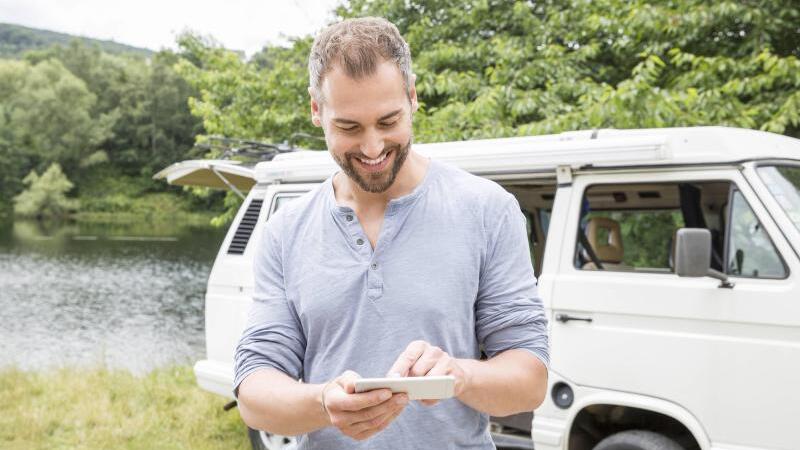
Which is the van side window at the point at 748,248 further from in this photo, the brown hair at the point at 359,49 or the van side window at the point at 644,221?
the brown hair at the point at 359,49

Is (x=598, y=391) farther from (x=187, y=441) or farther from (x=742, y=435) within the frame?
(x=187, y=441)

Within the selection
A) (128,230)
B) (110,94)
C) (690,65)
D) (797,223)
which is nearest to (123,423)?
(797,223)

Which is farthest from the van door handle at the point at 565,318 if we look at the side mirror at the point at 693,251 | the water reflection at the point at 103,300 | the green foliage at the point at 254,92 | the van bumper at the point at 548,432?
the green foliage at the point at 254,92

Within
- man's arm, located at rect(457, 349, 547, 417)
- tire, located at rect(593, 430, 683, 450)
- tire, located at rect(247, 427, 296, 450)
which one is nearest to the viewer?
man's arm, located at rect(457, 349, 547, 417)

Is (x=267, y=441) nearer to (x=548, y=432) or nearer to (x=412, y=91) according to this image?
(x=548, y=432)

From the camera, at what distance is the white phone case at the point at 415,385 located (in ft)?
4.83

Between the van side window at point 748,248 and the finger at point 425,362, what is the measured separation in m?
2.89

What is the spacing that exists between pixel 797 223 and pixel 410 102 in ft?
9.17

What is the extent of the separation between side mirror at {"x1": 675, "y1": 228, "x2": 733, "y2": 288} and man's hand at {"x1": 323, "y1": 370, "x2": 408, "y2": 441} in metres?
2.54

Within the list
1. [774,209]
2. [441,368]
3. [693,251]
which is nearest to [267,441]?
[693,251]

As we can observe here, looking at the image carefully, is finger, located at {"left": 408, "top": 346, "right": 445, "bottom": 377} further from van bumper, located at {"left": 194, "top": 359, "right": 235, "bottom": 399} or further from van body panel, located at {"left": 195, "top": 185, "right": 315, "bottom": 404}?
van bumper, located at {"left": 194, "top": 359, "right": 235, "bottom": 399}

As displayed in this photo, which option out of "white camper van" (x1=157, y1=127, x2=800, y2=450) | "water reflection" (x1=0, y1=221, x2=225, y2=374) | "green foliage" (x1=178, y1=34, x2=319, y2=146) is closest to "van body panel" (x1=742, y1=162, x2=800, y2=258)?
"white camper van" (x1=157, y1=127, x2=800, y2=450)

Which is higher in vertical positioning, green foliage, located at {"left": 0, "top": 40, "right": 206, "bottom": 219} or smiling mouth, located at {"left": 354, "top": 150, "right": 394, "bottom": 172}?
smiling mouth, located at {"left": 354, "top": 150, "right": 394, "bottom": 172}

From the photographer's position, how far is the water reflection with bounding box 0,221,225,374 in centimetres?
1558
